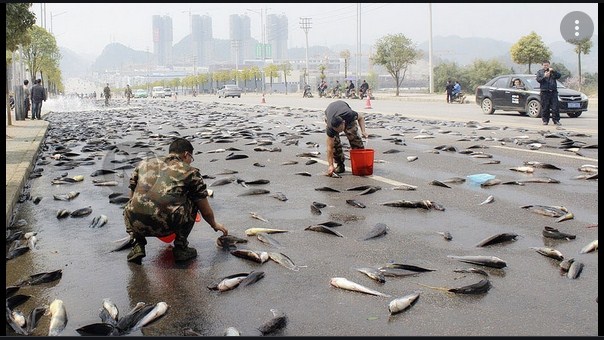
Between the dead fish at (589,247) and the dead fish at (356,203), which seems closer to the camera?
the dead fish at (589,247)

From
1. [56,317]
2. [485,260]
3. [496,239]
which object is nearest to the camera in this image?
[56,317]

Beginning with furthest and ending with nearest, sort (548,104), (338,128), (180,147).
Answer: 1. (548,104)
2. (338,128)
3. (180,147)

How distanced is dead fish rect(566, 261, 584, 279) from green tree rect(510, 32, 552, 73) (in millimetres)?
48340

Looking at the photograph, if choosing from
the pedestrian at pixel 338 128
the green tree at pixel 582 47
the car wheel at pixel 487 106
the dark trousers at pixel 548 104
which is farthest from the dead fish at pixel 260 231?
the green tree at pixel 582 47

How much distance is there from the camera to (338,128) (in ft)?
34.4

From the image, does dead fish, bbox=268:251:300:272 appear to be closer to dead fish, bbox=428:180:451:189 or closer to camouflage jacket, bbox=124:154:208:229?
camouflage jacket, bbox=124:154:208:229

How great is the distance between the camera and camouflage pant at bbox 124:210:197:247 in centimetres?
581

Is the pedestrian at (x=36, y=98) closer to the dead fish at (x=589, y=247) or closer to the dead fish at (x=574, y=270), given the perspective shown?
the dead fish at (x=589, y=247)

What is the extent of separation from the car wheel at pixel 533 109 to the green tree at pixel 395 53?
40.5 metres

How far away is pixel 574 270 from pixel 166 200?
3.53 m

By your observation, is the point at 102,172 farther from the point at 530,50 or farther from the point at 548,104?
the point at 530,50

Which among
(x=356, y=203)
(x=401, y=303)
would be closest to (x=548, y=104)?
(x=356, y=203)

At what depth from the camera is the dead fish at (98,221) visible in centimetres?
741

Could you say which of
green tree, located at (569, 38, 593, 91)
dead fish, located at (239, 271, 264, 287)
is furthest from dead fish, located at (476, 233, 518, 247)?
green tree, located at (569, 38, 593, 91)
